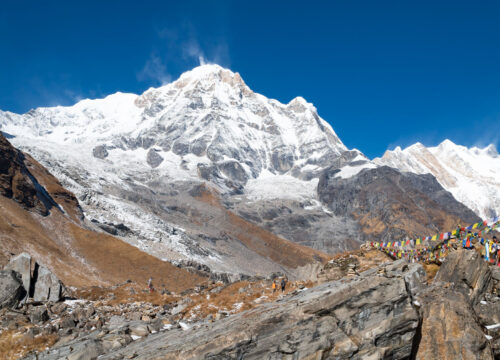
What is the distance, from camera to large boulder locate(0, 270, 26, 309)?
2348cm

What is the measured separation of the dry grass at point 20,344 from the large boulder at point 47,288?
11.0 meters

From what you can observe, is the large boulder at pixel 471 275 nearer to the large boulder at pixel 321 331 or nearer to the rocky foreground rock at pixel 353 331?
the rocky foreground rock at pixel 353 331

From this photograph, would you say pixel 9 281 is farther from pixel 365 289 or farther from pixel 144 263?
pixel 144 263

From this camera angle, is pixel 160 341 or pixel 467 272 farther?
pixel 467 272

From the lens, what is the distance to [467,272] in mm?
14500

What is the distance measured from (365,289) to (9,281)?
24.5 meters

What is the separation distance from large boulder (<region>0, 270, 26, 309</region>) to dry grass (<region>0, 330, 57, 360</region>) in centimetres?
687

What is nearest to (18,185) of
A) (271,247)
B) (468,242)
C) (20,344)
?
(20,344)

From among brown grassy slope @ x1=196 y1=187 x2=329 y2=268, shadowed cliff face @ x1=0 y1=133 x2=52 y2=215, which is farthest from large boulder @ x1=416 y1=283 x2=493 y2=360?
brown grassy slope @ x1=196 y1=187 x2=329 y2=268

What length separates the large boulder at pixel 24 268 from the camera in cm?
2838

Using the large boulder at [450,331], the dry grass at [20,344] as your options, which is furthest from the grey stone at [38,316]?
the large boulder at [450,331]

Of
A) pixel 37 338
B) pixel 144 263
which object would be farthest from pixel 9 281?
pixel 144 263

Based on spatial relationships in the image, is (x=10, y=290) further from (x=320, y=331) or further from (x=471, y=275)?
(x=471, y=275)

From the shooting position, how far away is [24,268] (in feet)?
97.9
